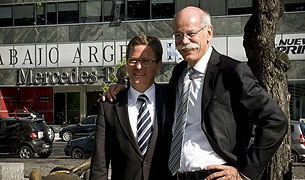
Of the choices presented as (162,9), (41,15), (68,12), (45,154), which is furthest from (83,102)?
(45,154)

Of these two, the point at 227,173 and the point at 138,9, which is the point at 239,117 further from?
the point at 138,9

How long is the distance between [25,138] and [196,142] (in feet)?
53.0

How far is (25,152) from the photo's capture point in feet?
60.8

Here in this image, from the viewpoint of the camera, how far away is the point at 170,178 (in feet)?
11.2

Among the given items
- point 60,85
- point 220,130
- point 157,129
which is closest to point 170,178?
point 157,129

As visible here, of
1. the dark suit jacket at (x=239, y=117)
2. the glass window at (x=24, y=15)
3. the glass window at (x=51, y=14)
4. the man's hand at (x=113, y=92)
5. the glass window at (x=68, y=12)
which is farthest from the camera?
the glass window at (x=24, y=15)

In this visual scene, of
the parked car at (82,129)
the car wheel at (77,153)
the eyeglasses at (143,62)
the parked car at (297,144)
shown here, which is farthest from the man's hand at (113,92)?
the parked car at (82,129)

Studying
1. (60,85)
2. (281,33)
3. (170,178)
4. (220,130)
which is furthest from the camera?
(60,85)

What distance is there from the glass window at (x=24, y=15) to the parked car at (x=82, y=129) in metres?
12.1

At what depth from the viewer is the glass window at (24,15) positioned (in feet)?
116

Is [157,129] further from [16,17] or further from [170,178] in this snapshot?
[16,17]

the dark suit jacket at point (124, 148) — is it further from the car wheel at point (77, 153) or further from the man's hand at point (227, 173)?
the car wheel at point (77, 153)

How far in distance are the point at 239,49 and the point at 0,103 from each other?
17.2m

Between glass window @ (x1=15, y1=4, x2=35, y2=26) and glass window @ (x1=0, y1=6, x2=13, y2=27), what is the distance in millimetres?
501
